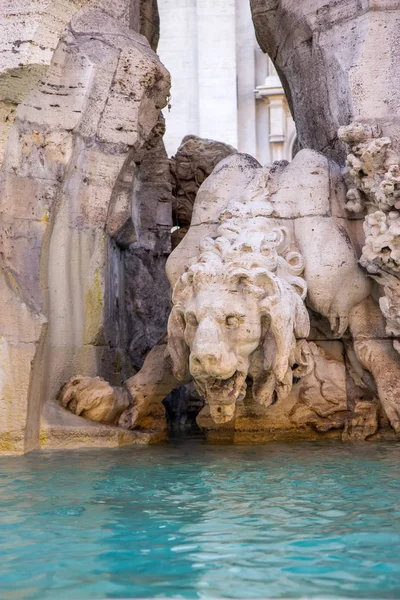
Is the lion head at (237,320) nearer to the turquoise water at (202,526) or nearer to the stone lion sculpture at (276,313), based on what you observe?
the stone lion sculpture at (276,313)

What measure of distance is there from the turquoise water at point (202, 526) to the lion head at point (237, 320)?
388mm

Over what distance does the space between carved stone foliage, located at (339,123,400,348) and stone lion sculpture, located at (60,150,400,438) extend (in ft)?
0.57

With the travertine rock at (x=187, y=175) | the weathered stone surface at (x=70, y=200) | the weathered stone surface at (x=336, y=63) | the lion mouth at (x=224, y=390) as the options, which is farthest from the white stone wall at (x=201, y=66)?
the lion mouth at (x=224, y=390)

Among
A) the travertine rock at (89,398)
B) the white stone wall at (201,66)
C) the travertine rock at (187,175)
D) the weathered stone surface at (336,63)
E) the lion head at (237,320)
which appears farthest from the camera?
the white stone wall at (201,66)

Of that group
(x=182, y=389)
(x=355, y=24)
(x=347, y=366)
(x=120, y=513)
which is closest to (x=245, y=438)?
(x=347, y=366)

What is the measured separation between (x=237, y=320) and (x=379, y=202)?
1.12 meters

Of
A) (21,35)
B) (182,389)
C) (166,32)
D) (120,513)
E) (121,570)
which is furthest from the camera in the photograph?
(166,32)

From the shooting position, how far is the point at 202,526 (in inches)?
129

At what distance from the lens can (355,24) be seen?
6.10 metres

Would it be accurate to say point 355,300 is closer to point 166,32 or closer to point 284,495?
point 284,495

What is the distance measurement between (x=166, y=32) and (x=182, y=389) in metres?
11.8

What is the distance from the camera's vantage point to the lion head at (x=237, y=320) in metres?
4.86

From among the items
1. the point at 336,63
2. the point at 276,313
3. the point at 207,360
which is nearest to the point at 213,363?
the point at 207,360

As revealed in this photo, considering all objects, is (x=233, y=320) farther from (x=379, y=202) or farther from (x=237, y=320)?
(x=379, y=202)
